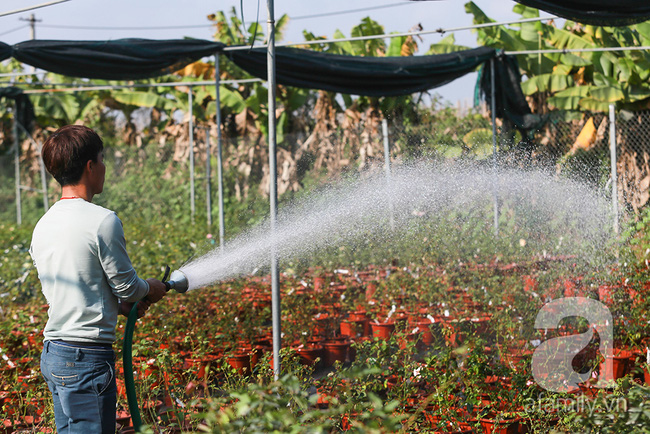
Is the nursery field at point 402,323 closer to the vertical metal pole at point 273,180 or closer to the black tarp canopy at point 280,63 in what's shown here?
the vertical metal pole at point 273,180

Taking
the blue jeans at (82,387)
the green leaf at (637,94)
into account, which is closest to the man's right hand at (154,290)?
the blue jeans at (82,387)

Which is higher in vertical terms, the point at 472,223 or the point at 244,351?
the point at 472,223

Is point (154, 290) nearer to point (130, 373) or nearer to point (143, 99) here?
point (130, 373)

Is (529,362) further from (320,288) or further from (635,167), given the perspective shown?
(635,167)

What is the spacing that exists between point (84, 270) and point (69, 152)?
415 mm

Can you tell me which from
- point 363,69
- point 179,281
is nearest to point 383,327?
point 179,281

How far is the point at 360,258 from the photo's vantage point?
775cm

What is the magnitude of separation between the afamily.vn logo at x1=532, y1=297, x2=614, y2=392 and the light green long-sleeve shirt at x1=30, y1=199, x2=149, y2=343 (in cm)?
215

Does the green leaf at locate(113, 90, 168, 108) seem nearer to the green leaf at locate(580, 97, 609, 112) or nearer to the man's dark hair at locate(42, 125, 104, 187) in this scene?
the green leaf at locate(580, 97, 609, 112)

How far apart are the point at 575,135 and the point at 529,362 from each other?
740 centimetres

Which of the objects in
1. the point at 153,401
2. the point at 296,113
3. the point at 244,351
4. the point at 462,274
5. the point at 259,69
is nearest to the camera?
the point at 153,401

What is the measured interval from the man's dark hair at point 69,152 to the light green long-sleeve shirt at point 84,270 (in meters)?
0.10

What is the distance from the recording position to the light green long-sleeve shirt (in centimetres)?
225

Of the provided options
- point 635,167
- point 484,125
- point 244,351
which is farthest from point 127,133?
point 244,351
